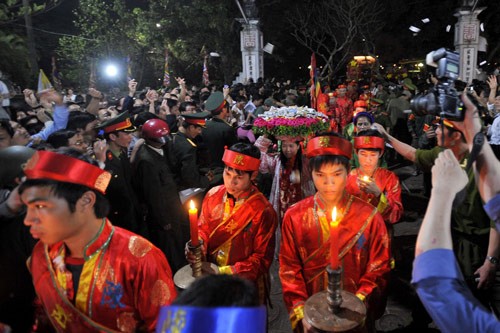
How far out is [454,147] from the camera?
2.63m

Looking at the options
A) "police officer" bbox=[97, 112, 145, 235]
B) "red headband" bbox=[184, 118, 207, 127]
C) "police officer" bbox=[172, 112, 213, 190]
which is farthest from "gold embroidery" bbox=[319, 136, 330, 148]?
"red headband" bbox=[184, 118, 207, 127]

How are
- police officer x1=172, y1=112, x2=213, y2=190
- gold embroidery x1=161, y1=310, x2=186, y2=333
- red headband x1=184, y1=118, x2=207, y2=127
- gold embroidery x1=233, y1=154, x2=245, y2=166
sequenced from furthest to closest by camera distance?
red headband x1=184, y1=118, x2=207, y2=127
police officer x1=172, y1=112, x2=213, y2=190
gold embroidery x1=233, y1=154, x2=245, y2=166
gold embroidery x1=161, y1=310, x2=186, y2=333

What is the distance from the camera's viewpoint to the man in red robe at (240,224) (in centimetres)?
315

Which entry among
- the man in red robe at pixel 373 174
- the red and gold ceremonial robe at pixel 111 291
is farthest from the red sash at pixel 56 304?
the man in red robe at pixel 373 174

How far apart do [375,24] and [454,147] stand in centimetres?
2589

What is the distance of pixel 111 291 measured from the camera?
2.00m

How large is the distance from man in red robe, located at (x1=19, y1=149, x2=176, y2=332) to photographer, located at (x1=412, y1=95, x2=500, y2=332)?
128cm

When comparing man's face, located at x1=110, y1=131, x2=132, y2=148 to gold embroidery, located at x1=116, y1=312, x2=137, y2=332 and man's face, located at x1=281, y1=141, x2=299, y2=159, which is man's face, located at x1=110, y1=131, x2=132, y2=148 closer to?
man's face, located at x1=281, y1=141, x2=299, y2=159

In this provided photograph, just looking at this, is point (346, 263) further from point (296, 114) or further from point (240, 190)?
point (296, 114)

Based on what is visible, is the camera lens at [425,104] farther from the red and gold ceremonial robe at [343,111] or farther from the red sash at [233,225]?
the red and gold ceremonial robe at [343,111]

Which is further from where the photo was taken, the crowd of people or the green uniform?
the green uniform

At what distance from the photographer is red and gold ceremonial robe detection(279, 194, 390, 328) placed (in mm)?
2680

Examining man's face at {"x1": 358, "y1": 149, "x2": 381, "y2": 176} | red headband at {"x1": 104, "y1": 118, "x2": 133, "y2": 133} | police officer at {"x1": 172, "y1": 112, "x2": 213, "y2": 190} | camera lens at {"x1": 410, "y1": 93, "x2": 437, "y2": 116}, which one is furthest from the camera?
police officer at {"x1": 172, "y1": 112, "x2": 213, "y2": 190}

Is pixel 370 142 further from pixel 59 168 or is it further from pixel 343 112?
pixel 343 112
